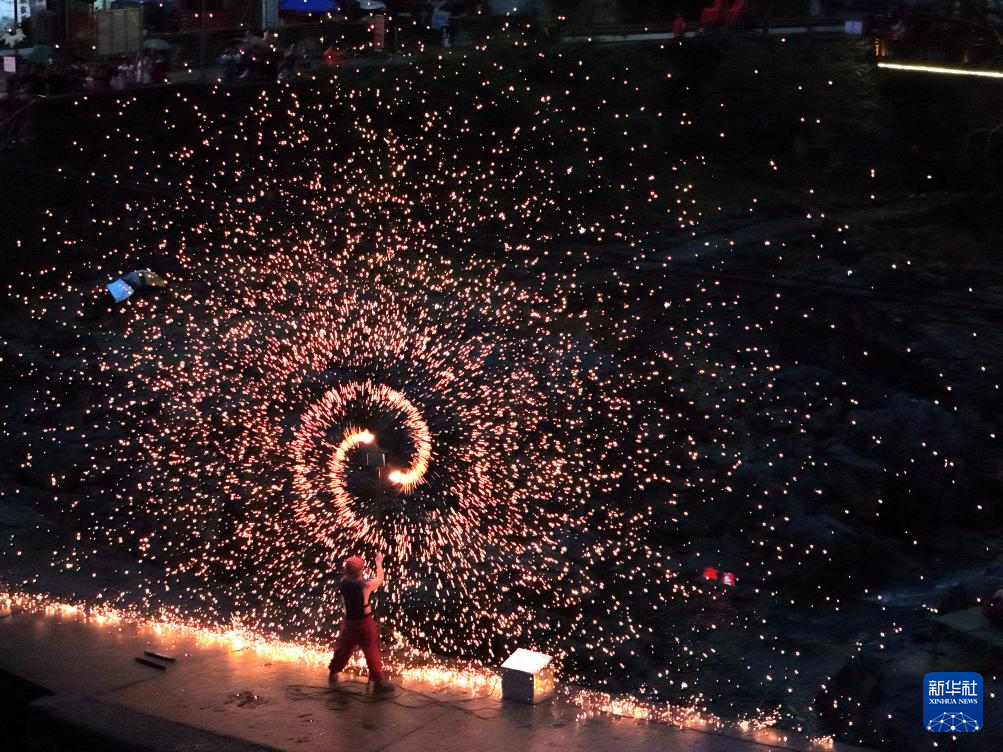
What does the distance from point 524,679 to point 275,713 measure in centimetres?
184

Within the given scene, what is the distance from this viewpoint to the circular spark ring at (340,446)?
15.1m

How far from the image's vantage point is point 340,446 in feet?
53.6

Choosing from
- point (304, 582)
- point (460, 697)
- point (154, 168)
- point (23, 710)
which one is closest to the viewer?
point (23, 710)

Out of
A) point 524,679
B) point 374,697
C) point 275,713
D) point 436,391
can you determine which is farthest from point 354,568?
point 436,391

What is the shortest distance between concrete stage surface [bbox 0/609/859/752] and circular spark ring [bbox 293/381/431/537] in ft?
16.3

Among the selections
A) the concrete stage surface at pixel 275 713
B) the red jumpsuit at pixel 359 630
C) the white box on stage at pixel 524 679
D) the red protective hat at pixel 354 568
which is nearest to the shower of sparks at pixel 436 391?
the white box on stage at pixel 524 679

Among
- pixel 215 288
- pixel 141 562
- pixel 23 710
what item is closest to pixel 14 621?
pixel 141 562

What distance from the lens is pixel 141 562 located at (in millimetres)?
13312

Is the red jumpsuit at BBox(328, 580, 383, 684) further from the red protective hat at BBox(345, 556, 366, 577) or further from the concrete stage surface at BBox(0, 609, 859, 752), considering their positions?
the concrete stage surface at BBox(0, 609, 859, 752)

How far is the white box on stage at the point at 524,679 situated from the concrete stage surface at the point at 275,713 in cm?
12

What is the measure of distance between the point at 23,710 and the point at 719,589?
8.64 meters

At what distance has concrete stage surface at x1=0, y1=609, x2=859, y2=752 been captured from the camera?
802cm

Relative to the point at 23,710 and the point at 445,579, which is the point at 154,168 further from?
the point at 23,710

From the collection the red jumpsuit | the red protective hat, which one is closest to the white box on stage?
the red jumpsuit
